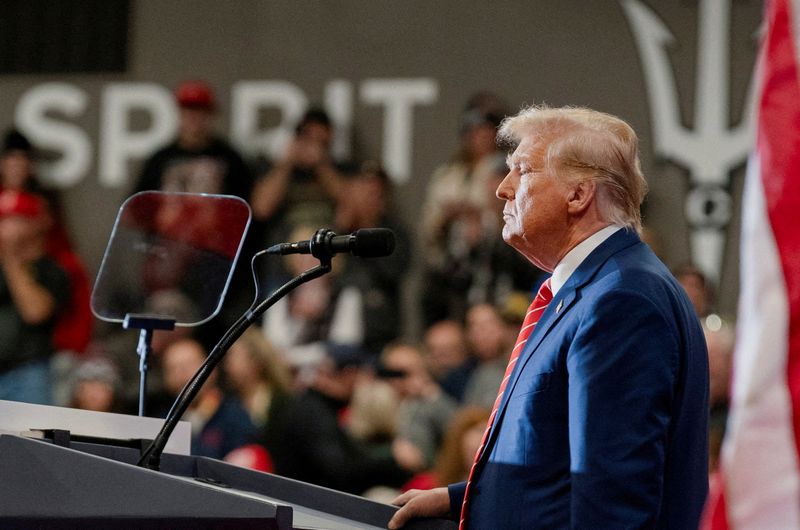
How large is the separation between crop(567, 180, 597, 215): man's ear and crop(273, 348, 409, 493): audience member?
3.91m

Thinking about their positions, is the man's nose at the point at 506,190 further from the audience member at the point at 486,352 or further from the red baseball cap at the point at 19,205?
the red baseball cap at the point at 19,205

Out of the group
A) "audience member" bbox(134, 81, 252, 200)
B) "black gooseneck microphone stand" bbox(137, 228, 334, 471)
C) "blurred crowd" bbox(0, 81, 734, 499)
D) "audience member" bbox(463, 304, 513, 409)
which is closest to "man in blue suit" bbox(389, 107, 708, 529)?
"black gooseneck microphone stand" bbox(137, 228, 334, 471)

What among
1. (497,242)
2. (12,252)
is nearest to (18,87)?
(12,252)

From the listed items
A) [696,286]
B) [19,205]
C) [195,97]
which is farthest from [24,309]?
[696,286]

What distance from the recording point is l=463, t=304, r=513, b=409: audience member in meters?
6.07

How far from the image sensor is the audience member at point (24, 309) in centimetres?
739

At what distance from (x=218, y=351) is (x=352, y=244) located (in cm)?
30

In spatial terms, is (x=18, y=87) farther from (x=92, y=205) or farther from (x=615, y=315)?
(x=615, y=315)

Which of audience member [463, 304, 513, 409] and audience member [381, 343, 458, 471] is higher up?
audience member [463, 304, 513, 409]

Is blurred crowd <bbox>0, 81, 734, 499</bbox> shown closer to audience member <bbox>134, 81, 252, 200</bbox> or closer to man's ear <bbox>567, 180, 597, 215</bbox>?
audience member <bbox>134, 81, 252, 200</bbox>

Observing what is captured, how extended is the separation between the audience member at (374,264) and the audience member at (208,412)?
837 mm

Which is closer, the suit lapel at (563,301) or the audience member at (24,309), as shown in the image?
the suit lapel at (563,301)

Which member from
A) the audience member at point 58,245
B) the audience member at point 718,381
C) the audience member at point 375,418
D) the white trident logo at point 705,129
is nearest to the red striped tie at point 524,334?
the audience member at point 718,381

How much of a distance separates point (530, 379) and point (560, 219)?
33 centimetres
